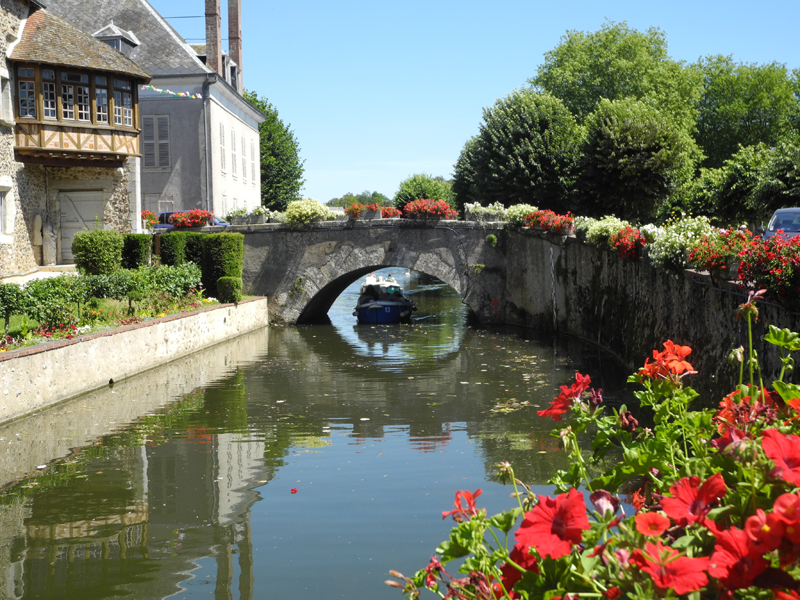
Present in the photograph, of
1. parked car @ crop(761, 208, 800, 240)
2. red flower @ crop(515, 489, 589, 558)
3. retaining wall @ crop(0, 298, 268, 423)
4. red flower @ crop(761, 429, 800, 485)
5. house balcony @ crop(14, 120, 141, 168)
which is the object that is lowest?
retaining wall @ crop(0, 298, 268, 423)

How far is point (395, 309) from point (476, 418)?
571 inches

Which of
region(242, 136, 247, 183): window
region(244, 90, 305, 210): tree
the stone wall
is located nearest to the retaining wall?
the stone wall

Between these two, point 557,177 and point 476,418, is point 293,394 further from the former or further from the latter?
point 557,177

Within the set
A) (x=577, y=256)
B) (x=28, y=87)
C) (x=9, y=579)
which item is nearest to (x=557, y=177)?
(x=577, y=256)

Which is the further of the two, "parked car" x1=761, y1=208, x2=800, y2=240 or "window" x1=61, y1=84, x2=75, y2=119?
"window" x1=61, y1=84, x2=75, y2=119

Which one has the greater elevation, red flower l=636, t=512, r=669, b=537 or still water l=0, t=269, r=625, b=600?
red flower l=636, t=512, r=669, b=537

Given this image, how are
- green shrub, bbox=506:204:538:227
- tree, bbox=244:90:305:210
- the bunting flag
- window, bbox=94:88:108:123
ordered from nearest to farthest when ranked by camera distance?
1. green shrub, bbox=506:204:538:227
2. window, bbox=94:88:108:123
3. the bunting flag
4. tree, bbox=244:90:305:210

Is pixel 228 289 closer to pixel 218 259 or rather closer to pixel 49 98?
pixel 218 259

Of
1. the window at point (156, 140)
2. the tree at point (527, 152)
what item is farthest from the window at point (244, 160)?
the tree at point (527, 152)

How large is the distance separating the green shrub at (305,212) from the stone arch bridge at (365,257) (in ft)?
0.78

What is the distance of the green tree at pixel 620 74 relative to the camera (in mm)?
44750

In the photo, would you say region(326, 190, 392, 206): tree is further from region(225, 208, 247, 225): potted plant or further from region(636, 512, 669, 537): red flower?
region(636, 512, 669, 537): red flower

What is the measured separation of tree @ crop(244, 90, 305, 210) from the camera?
4347 cm

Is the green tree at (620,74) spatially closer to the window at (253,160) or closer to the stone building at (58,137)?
the window at (253,160)
